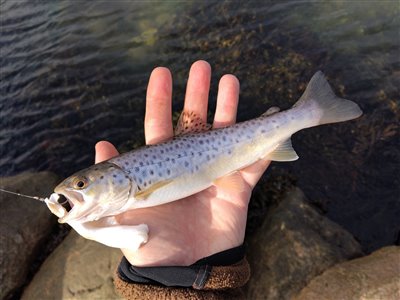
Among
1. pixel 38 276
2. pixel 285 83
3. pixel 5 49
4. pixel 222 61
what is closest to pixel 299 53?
pixel 285 83

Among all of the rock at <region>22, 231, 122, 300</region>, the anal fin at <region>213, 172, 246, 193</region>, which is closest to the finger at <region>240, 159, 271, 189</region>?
the anal fin at <region>213, 172, 246, 193</region>

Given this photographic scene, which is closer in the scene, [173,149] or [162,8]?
[173,149]

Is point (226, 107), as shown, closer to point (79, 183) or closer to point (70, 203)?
point (79, 183)

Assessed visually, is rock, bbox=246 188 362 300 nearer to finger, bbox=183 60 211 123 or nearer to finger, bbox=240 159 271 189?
finger, bbox=240 159 271 189

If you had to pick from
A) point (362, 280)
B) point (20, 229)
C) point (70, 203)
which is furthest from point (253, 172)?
point (20, 229)

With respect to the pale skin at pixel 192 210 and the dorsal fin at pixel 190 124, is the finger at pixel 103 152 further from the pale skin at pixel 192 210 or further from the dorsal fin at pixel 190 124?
the dorsal fin at pixel 190 124

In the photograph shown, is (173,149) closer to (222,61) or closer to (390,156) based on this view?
(390,156)

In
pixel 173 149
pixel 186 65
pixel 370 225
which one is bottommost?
pixel 370 225
